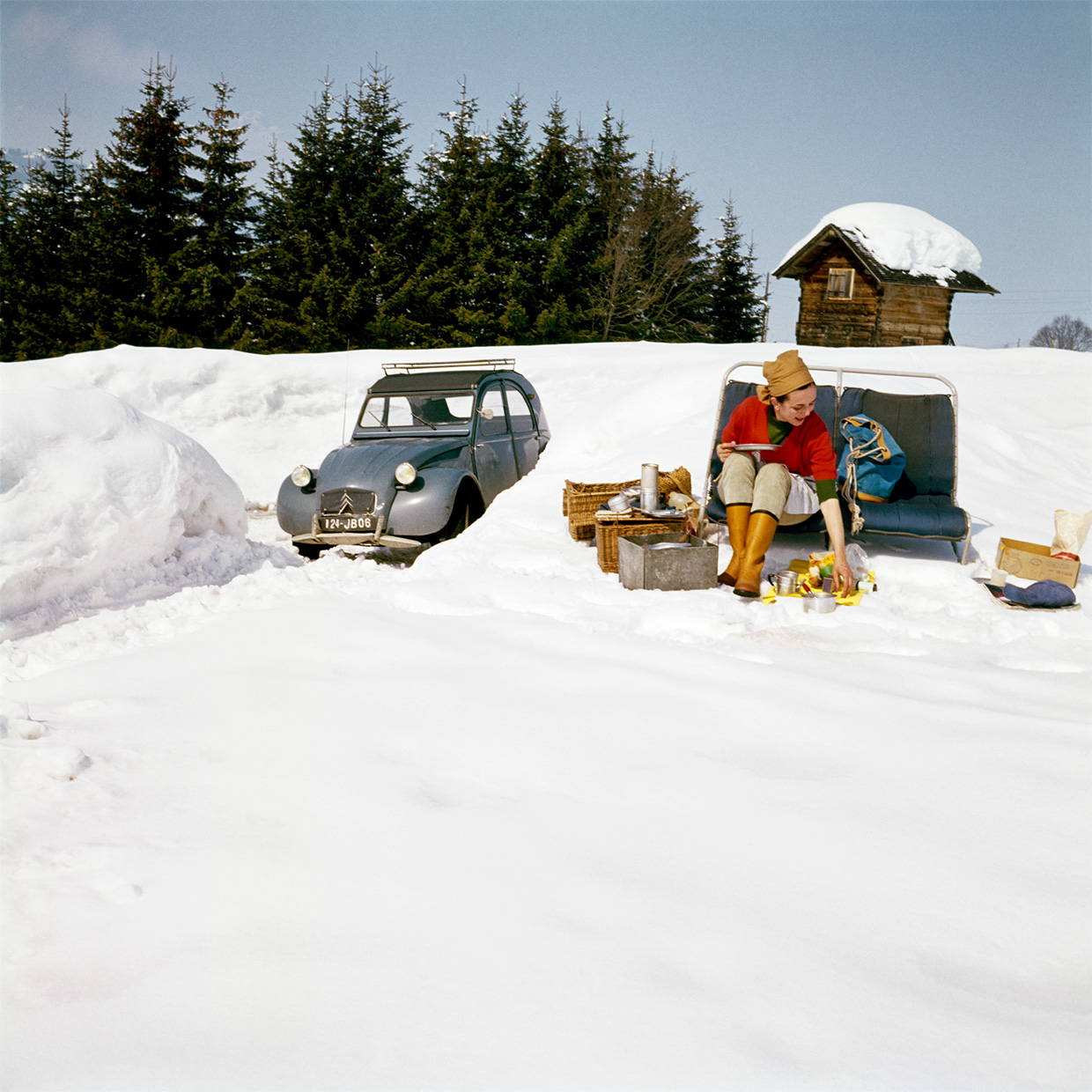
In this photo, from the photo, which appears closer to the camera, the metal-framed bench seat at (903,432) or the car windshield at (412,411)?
the metal-framed bench seat at (903,432)

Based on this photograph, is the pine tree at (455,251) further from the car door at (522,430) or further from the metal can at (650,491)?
the metal can at (650,491)

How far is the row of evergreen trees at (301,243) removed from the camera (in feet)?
71.2

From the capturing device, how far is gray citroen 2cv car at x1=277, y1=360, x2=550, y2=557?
649 centimetres

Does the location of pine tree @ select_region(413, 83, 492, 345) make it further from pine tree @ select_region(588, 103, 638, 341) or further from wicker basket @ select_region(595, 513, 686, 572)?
wicker basket @ select_region(595, 513, 686, 572)

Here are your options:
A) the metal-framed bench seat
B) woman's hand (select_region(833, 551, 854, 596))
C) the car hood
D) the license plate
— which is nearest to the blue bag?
the metal-framed bench seat

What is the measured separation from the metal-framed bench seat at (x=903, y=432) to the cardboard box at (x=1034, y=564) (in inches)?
9.6

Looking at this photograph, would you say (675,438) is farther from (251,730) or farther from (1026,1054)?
(1026,1054)

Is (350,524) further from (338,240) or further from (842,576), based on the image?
(338,240)

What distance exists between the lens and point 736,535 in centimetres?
491

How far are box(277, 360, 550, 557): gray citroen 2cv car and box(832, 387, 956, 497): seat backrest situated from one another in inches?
124

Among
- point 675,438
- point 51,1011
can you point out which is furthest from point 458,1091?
point 675,438

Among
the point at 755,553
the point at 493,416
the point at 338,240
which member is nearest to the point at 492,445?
the point at 493,416

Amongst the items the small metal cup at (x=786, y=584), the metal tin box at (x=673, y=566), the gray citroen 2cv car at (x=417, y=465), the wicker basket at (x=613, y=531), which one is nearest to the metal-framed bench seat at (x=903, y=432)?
the wicker basket at (x=613, y=531)

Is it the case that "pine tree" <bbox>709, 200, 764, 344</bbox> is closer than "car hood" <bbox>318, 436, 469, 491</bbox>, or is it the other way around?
"car hood" <bbox>318, 436, 469, 491</bbox>
